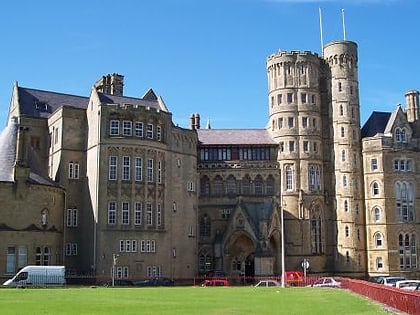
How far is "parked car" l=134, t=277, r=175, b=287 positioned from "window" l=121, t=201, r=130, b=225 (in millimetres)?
6799

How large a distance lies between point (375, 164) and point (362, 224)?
830 centimetres

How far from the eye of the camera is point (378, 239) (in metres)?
84.6

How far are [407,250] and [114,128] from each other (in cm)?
4238

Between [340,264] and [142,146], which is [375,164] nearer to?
[340,264]

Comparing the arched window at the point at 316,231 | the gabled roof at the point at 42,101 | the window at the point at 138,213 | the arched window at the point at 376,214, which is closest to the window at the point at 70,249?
the window at the point at 138,213

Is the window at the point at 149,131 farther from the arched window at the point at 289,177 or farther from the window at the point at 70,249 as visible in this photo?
the arched window at the point at 289,177

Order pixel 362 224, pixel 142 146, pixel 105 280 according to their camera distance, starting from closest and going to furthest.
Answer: pixel 105 280 → pixel 142 146 → pixel 362 224

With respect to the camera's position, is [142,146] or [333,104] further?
[333,104]

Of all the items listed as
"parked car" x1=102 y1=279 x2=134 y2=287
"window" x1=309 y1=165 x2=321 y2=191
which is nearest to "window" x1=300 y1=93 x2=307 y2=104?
"window" x1=309 y1=165 x2=321 y2=191

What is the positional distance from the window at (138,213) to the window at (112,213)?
7.81 feet

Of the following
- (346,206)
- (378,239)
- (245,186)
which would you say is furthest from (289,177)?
(378,239)

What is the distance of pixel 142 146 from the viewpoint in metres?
72.3

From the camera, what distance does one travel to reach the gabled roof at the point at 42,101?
3120 inches

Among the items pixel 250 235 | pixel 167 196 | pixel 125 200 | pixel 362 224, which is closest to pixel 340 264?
pixel 362 224
